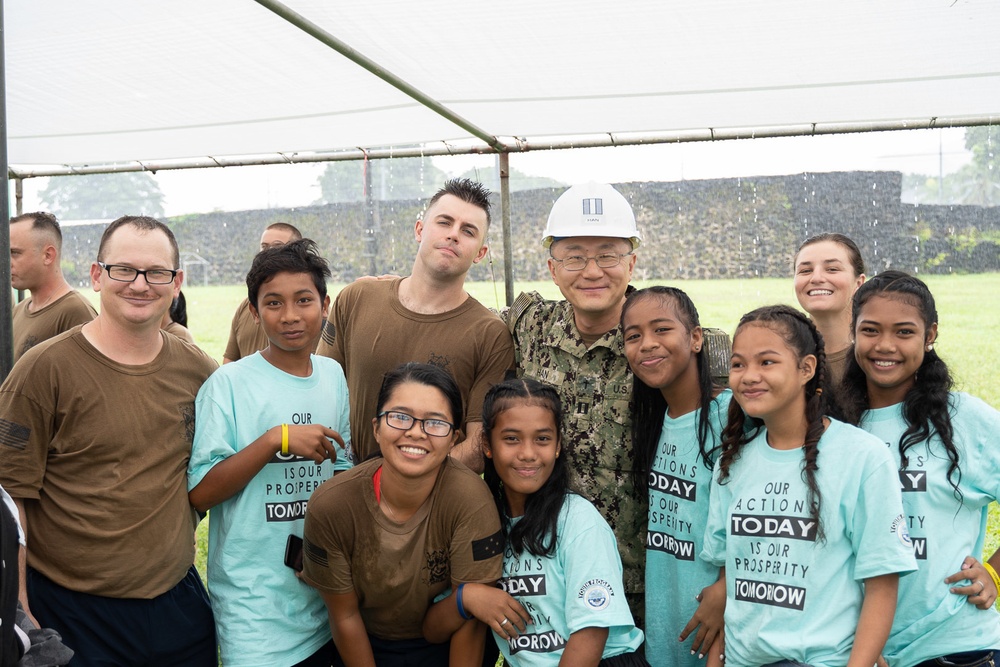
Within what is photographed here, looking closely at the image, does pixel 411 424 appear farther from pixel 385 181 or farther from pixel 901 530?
pixel 385 181

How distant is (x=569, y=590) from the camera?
2.37m

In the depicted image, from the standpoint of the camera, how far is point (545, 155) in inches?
205

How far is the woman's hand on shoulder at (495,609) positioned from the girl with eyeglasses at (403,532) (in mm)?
35

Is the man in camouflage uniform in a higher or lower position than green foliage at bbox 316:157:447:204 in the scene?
lower

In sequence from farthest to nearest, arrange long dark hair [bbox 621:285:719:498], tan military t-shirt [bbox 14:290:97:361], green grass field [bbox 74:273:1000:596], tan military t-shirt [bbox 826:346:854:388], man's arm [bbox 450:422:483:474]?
green grass field [bbox 74:273:1000:596], tan military t-shirt [bbox 14:290:97:361], tan military t-shirt [bbox 826:346:854:388], man's arm [bbox 450:422:483:474], long dark hair [bbox 621:285:719:498]

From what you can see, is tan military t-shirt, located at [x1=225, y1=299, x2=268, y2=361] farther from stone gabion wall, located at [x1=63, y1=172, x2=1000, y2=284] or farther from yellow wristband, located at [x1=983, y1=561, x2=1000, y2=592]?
stone gabion wall, located at [x1=63, y1=172, x2=1000, y2=284]

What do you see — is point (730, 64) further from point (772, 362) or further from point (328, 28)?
point (772, 362)

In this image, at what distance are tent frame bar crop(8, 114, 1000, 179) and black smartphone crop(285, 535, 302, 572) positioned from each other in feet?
10.4

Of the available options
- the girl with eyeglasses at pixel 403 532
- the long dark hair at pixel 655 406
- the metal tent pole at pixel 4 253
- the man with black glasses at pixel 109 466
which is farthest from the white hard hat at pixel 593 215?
the metal tent pole at pixel 4 253

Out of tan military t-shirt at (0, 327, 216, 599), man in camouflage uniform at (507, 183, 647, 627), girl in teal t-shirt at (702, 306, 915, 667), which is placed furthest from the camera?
man in camouflage uniform at (507, 183, 647, 627)

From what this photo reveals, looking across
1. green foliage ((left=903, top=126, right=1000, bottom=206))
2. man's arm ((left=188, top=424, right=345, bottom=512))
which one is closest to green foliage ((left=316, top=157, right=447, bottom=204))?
green foliage ((left=903, top=126, right=1000, bottom=206))

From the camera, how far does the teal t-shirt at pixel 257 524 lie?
2.46 meters

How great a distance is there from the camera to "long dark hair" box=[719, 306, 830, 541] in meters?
2.16

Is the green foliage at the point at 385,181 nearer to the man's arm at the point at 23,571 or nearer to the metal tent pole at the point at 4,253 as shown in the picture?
the metal tent pole at the point at 4,253
